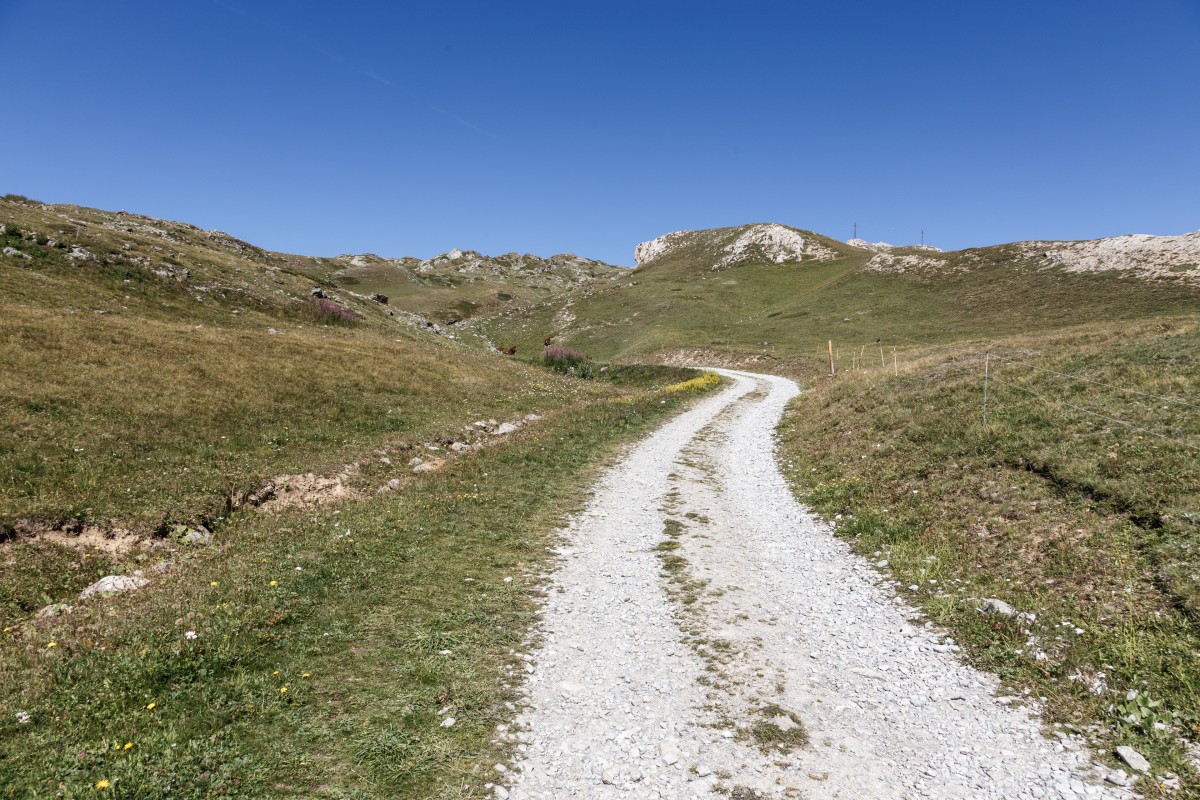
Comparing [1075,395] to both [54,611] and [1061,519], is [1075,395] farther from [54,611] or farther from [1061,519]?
[54,611]

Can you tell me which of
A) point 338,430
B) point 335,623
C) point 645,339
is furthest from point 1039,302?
point 335,623

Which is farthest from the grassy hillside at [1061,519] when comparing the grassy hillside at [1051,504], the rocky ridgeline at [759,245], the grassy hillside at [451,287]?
the rocky ridgeline at [759,245]

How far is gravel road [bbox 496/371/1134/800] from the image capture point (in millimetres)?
6586

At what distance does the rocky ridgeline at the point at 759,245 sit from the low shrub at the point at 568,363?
286 feet

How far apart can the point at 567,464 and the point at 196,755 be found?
56.8 feet

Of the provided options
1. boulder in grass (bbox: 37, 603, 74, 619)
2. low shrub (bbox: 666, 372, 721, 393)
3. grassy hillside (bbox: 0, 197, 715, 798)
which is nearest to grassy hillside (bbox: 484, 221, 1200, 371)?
low shrub (bbox: 666, 372, 721, 393)

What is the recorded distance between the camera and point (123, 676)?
802cm

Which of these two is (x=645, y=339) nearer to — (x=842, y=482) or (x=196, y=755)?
(x=842, y=482)

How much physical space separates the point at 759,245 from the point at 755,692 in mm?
149033

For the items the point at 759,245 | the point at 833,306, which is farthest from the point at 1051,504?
the point at 759,245

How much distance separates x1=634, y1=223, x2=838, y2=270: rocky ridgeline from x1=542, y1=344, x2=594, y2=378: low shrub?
286 feet

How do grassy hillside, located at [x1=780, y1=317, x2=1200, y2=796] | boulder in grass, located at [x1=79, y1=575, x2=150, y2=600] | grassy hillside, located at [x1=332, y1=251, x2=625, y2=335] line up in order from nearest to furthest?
grassy hillside, located at [x1=780, y1=317, x2=1200, y2=796], boulder in grass, located at [x1=79, y1=575, x2=150, y2=600], grassy hillside, located at [x1=332, y1=251, x2=625, y2=335]

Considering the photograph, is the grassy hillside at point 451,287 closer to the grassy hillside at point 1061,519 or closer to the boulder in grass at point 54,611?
the grassy hillside at point 1061,519

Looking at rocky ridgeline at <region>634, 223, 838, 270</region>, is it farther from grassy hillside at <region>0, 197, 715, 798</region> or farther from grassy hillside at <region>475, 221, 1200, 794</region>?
grassy hillside at <region>0, 197, 715, 798</region>
